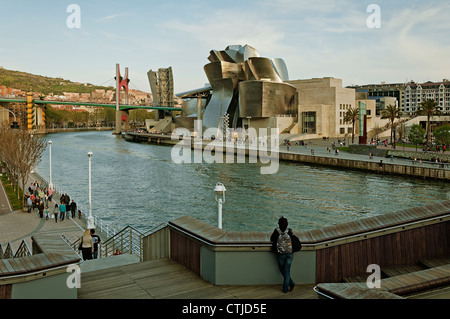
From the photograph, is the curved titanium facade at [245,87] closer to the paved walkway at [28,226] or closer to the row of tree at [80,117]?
the paved walkway at [28,226]

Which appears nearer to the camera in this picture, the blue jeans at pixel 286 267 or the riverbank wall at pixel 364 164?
the blue jeans at pixel 286 267

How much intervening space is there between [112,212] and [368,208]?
1320 centimetres

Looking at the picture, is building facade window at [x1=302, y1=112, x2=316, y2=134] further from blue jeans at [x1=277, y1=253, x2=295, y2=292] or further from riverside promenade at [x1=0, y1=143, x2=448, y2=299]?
blue jeans at [x1=277, y1=253, x2=295, y2=292]

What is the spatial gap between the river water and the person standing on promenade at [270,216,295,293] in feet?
43.4

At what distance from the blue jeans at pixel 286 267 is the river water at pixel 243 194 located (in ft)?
43.4

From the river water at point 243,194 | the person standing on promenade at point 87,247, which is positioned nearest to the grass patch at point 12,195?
the river water at point 243,194

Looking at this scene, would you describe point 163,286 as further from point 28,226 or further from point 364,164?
point 364,164

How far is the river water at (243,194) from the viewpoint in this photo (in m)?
20.5

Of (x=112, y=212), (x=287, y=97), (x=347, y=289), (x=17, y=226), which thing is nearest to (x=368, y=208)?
(x=112, y=212)

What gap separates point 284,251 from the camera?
4.89 meters

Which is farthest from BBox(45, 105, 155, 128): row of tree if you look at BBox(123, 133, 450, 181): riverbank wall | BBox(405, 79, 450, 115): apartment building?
BBox(123, 133, 450, 181): riverbank wall

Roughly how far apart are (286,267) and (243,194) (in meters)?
21.5

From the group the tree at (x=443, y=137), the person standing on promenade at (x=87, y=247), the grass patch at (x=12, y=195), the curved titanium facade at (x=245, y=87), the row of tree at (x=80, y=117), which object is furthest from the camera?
the row of tree at (x=80, y=117)
